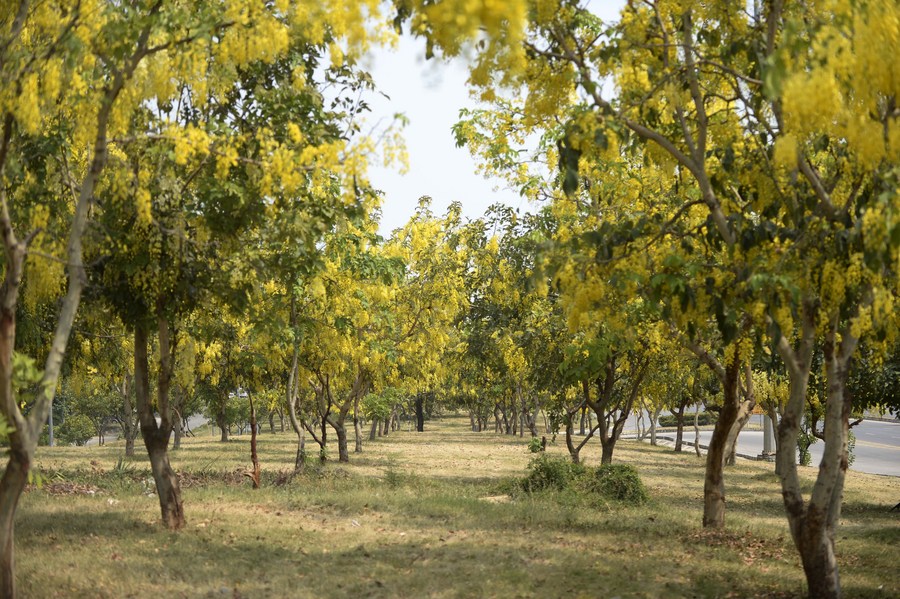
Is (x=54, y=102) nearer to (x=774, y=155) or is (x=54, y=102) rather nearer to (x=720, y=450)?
(x=774, y=155)

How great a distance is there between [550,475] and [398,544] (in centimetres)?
676

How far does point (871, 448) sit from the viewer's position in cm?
4306

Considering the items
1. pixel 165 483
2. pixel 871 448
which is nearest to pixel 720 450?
pixel 165 483

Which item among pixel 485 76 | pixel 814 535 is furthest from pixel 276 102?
pixel 814 535

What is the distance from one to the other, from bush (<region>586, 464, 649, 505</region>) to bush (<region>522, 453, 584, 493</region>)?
536 mm

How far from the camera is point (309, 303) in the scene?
1678cm

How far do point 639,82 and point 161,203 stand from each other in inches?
178

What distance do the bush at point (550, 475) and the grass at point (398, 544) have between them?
22.5 inches

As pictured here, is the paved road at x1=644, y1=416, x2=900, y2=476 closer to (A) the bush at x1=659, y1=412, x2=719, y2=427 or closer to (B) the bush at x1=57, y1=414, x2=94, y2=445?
(A) the bush at x1=659, y1=412, x2=719, y2=427

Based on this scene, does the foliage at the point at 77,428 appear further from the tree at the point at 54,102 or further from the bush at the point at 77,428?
the tree at the point at 54,102

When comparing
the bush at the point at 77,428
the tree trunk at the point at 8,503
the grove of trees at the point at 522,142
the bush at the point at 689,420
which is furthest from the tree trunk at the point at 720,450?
the bush at the point at 689,420

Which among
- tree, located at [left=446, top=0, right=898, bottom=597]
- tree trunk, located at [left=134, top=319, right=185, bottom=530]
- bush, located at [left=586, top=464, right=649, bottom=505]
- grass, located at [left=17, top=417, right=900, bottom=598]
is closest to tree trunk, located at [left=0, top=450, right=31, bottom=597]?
grass, located at [left=17, top=417, right=900, bottom=598]

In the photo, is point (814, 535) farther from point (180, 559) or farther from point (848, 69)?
point (180, 559)

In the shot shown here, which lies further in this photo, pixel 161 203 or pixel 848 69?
pixel 161 203
